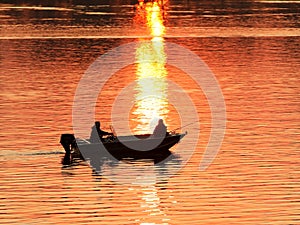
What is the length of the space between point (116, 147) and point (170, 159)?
Result: 3.40 m

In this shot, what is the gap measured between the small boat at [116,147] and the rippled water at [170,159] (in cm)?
99

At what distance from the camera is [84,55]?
131375 millimetres

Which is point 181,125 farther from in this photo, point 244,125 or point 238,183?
point 238,183

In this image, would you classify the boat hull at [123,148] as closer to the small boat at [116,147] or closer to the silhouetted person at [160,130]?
the small boat at [116,147]

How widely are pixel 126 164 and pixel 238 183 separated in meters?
8.09

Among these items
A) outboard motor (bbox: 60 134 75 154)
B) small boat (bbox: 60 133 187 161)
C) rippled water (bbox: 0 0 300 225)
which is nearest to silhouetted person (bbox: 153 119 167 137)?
small boat (bbox: 60 133 187 161)

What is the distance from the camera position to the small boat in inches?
2402

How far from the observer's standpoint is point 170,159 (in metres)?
62.0

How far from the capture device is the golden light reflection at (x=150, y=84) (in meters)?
79.9

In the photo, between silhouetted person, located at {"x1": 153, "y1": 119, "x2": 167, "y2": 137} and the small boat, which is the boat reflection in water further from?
silhouetted person, located at {"x1": 153, "y1": 119, "x2": 167, "y2": 137}

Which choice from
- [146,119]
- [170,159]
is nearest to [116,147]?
[170,159]

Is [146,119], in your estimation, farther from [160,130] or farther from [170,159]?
[170,159]

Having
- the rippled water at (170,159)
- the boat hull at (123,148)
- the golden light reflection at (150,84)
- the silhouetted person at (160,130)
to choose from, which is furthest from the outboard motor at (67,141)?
the golden light reflection at (150,84)

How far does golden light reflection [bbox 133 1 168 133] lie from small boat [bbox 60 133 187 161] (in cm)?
1038
